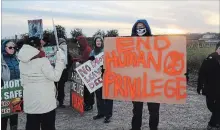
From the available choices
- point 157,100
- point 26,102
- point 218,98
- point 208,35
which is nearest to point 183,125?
point 218,98

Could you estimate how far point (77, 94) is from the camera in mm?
8836

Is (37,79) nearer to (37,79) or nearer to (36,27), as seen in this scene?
(37,79)

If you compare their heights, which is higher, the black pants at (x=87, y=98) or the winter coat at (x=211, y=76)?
the winter coat at (x=211, y=76)

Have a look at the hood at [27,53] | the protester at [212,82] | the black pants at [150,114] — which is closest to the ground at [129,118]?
A: the protester at [212,82]

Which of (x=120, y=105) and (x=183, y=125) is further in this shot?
(x=120, y=105)

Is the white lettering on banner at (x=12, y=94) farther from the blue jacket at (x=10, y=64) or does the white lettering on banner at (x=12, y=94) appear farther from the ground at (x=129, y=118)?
the ground at (x=129, y=118)

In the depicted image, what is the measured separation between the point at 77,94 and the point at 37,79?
13.0 feet

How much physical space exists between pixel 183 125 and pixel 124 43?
2.47 metres

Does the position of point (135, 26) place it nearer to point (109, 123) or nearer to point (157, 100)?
point (157, 100)

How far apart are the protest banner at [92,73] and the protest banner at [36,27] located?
4.75ft

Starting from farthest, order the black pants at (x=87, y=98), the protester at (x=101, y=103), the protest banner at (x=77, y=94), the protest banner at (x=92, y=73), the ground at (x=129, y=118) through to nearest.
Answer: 1. the black pants at (x=87, y=98)
2. the protest banner at (x=77, y=94)
3. the protest banner at (x=92, y=73)
4. the protester at (x=101, y=103)
5. the ground at (x=129, y=118)

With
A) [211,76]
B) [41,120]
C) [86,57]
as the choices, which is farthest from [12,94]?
[211,76]

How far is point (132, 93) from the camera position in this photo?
5.93 meters

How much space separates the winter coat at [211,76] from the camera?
6.78 metres
